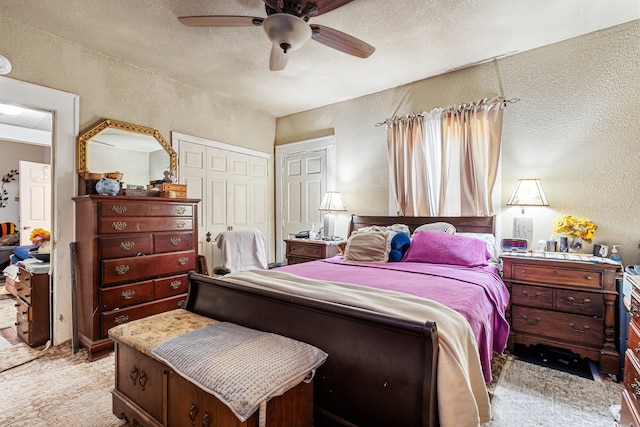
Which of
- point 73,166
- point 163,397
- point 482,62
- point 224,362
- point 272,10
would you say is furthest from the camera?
point 482,62

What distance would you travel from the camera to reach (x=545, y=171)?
301 centimetres

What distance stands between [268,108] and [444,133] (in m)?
2.56

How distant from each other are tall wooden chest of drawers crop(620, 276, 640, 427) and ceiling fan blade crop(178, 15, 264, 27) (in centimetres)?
248

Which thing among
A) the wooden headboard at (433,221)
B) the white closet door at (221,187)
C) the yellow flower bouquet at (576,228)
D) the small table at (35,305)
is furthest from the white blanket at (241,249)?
the yellow flower bouquet at (576,228)

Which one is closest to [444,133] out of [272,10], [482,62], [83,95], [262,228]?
[482,62]

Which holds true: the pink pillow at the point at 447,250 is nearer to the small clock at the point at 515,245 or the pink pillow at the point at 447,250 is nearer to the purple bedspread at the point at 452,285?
the purple bedspread at the point at 452,285

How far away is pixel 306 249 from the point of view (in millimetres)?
4059

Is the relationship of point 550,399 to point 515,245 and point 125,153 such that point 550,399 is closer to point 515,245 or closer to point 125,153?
point 515,245

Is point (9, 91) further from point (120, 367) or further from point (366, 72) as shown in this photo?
point (366, 72)

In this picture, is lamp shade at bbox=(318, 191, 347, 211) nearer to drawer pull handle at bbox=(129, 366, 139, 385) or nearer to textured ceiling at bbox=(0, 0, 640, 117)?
textured ceiling at bbox=(0, 0, 640, 117)

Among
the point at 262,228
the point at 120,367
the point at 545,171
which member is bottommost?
the point at 120,367

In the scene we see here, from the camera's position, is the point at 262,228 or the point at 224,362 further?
the point at 262,228

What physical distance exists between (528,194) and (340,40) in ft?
→ 7.03

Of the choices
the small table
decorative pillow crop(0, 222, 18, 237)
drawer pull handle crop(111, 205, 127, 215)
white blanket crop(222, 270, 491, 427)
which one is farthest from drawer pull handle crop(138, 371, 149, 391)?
decorative pillow crop(0, 222, 18, 237)
